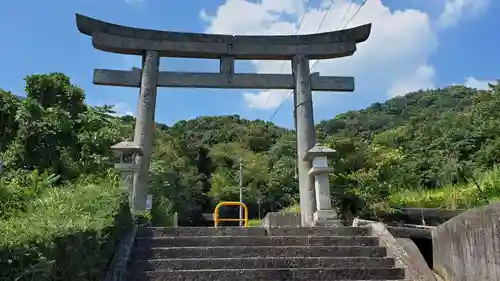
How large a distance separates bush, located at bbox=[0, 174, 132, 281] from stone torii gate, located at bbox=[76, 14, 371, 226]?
177 inches

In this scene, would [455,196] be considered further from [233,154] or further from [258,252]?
[233,154]

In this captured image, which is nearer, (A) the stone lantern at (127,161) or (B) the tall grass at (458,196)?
(B) the tall grass at (458,196)

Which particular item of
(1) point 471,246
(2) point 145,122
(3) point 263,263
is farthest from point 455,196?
(2) point 145,122

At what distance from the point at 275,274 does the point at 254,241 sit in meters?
0.92

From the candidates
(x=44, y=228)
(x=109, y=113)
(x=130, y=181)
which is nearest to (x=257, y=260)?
(x=44, y=228)

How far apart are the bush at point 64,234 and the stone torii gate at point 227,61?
4.50 meters

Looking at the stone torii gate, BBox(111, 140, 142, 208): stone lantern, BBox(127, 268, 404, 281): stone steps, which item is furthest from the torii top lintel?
BBox(127, 268, 404, 281): stone steps

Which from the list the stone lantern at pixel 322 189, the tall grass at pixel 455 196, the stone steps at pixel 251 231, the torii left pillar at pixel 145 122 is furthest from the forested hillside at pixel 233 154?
the stone lantern at pixel 322 189

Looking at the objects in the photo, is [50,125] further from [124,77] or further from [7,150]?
[124,77]

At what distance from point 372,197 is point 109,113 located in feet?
26.3

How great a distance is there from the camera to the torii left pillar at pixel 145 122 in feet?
32.7

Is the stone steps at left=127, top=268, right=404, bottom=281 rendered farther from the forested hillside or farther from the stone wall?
the forested hillside

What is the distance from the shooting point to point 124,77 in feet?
35.6

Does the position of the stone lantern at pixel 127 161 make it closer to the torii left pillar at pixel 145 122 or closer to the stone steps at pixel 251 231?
the torii left pillar at pixel 145 122
